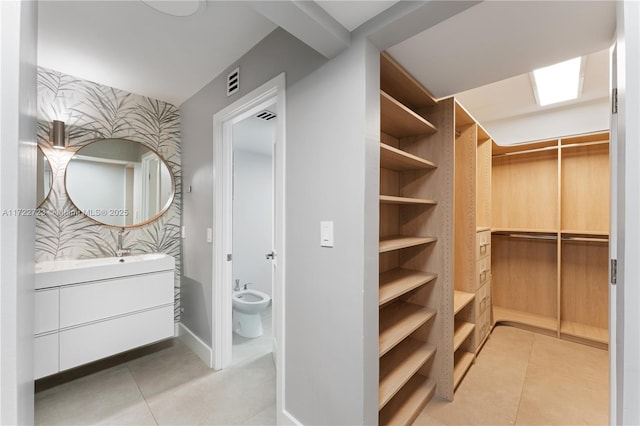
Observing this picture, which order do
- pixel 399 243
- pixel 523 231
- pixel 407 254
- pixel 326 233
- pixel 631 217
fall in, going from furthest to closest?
pixel 523 231, pixel 407 254, pixel 399 243, pixel 326 233, pixel 631 217

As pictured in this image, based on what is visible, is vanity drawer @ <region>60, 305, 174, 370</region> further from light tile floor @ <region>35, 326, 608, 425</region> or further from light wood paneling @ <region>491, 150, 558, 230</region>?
light wood paneling @ <region>491, 150, 558, 230</region>

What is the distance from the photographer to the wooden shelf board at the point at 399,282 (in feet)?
4.90

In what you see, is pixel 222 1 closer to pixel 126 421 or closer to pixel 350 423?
pixel 350 423

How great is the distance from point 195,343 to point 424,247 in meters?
2.25

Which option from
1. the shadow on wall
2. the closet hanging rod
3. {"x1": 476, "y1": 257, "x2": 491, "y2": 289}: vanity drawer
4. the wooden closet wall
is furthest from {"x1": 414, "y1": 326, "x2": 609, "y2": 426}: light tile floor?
the shadow on wall

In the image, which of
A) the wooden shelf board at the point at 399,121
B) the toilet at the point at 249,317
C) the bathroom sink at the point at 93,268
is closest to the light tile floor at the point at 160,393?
the toilet at the point at 249,317

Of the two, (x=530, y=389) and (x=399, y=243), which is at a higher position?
(x=399, y=243)

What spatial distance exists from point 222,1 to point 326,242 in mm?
1411

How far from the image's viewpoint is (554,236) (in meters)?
2.94

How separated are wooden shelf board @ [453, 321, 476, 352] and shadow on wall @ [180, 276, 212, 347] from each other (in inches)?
80.6

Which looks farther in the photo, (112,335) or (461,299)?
(461,299)

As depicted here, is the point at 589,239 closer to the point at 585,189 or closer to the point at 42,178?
the point at 585,189

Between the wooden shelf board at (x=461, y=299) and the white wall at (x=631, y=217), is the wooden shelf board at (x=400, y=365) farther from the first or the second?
the white wall at (x=631, y=217)

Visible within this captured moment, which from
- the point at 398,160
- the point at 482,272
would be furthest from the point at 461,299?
the point at 398,160
